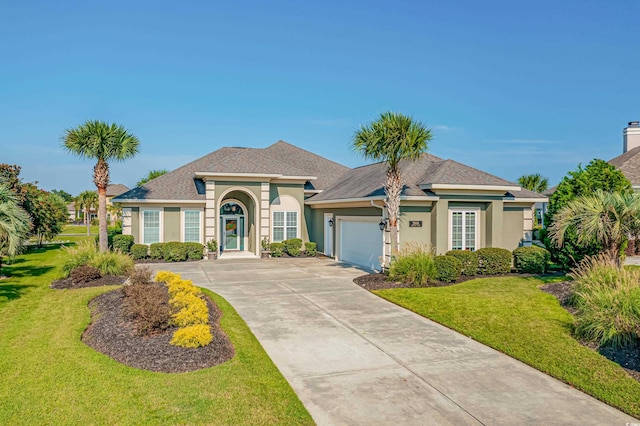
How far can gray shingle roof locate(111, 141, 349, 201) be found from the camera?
22109 millimetres

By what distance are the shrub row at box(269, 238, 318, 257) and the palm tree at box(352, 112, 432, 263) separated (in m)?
8.88

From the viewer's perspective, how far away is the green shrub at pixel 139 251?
67.9 ft

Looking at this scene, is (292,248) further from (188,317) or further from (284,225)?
(188,317)

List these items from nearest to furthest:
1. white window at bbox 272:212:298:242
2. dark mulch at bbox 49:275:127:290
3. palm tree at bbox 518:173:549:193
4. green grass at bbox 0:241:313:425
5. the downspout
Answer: green grass at bbox 0:241:313:425 < dark mulch at bbox 49:275:127:290 < the downspout < white window at bbox 272:212:298:242 < palm tree at bbox 518:173:549:193

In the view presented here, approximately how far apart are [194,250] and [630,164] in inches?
1057

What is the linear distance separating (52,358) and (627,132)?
36.8 meters

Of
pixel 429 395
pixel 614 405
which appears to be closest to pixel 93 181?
pixel 429 395

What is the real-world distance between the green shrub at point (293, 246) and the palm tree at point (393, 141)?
8.94m

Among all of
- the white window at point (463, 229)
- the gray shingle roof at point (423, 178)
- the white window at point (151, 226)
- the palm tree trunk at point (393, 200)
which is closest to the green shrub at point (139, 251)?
the white window at point (151, 226)

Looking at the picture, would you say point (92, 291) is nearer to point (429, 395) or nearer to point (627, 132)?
point (429, 395)

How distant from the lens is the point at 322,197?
23000mm

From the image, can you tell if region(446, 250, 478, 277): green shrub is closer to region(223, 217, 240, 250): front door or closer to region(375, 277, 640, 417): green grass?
region(375, 277, 640, 417): green grass

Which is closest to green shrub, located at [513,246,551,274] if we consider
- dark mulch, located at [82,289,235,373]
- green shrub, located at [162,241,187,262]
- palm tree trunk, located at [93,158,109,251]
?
dark mulch, located at [82,289,235,373]

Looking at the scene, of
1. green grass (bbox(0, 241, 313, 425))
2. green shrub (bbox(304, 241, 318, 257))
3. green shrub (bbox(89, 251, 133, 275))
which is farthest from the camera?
green shrub (bbox(304, 241, 318, 257))
